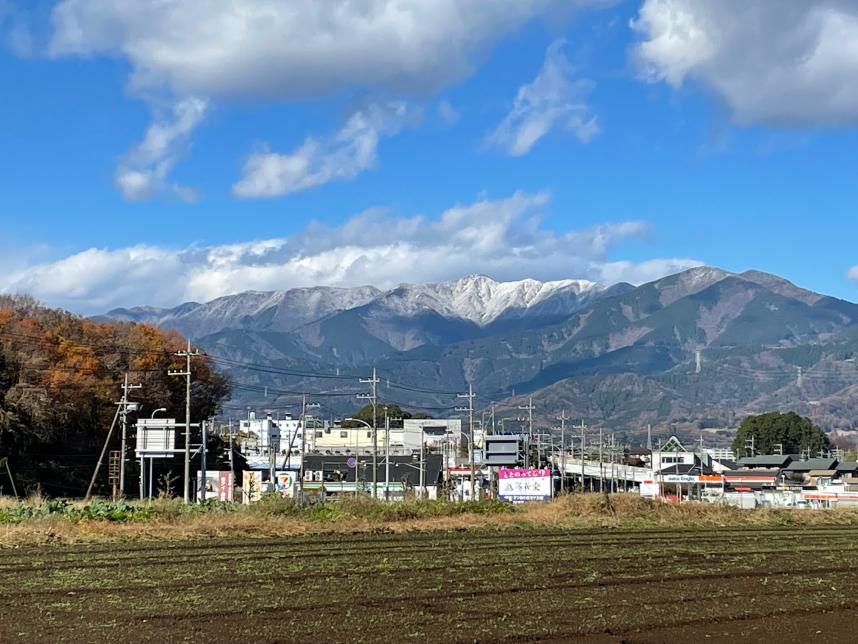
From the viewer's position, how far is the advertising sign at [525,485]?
54.9 m

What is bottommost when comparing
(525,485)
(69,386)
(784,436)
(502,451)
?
(525,485)

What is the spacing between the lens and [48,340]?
78312mm

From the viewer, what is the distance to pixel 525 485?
55500 millimetres

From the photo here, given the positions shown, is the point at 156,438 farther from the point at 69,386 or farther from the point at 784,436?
the point at 784,436

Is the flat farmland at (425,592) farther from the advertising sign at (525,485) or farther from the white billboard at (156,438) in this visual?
the white billboard at (156,438)

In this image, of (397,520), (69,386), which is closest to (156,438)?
(69,386)

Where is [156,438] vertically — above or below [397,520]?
above

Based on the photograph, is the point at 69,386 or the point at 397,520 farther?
the point at 69,386

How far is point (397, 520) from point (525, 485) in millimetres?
14953

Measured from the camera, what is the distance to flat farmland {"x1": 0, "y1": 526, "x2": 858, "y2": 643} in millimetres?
15398

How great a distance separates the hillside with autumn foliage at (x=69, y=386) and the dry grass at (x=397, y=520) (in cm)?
2427

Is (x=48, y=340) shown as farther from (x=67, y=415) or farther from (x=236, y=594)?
(x=236, y=594)

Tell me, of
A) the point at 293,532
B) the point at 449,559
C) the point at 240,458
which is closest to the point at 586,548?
the point at 449,559

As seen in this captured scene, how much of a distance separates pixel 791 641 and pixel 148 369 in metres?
75.7
